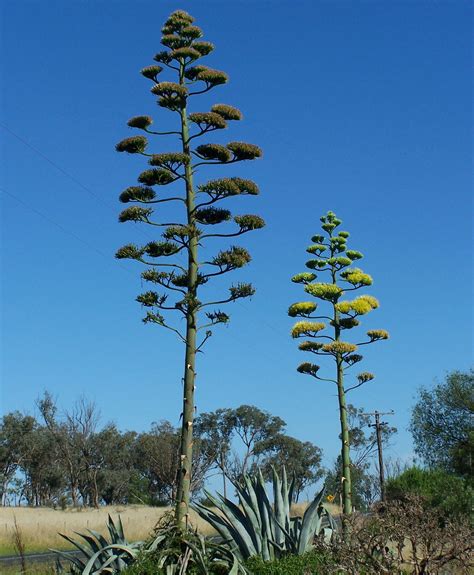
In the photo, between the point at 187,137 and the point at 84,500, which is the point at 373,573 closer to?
the point at 187,137

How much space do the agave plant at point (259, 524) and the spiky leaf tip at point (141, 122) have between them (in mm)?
4645

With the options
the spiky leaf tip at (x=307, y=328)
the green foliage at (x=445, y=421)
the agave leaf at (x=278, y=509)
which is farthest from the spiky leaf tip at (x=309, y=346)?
the green foliage at (x=445, y=421)

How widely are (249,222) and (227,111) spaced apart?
5.01 feet

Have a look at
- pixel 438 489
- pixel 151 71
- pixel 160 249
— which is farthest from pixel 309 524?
pixel 438 489

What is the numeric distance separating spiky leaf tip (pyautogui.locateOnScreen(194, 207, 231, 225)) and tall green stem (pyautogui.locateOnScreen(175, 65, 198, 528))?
0.30ft

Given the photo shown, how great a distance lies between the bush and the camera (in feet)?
27.4

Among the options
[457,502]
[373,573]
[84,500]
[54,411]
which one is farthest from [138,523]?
[84,500]

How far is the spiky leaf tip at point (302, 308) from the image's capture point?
51.1ft

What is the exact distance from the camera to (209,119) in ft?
35.3

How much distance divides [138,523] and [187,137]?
63.4ft

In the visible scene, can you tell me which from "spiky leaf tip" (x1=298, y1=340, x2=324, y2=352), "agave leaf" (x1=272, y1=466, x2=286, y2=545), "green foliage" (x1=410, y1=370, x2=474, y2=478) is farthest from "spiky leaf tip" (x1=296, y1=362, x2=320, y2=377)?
"green foliage" (x1=410, y1=370, x2=474, y2=478)

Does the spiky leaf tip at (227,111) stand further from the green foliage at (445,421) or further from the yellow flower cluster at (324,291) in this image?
the green foliage at (445,421)

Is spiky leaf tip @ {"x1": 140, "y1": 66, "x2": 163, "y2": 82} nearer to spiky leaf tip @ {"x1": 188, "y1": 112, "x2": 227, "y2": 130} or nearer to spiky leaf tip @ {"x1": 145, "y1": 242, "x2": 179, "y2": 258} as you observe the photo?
spiky leaf tip @ {"x1": 188, "y1": 112, "x2": 227, "y2": 130}

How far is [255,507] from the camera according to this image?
9.85 m
